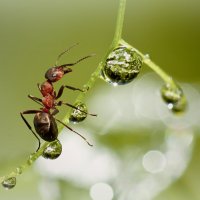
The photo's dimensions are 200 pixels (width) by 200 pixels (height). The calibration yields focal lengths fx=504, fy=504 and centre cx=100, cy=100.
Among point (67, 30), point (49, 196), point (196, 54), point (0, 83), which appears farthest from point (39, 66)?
point (49, 196)

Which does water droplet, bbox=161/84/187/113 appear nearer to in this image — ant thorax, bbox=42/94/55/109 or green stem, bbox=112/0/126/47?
green stem, bbox=112/0/126/47

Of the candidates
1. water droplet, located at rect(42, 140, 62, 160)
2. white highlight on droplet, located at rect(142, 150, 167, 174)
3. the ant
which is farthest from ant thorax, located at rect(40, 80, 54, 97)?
water droplet, located at rect(42, 140, 62, 160)

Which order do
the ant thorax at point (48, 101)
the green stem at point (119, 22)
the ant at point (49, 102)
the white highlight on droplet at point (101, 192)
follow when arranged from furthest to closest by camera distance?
1. the ant thorax at point (48, 101)
2. the ant at point (49, 102)
3. the white highlight on droplet at point (101, 192)
4. the green stem at point (119, 22)

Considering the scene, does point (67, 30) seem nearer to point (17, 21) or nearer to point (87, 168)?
point (17, 21)

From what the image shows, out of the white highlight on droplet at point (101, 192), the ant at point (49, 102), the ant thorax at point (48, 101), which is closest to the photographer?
the white highlight on droplet at point (101, 192)

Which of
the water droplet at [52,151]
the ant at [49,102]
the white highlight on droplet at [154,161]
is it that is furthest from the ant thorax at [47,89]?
the water droplet at [52,151]

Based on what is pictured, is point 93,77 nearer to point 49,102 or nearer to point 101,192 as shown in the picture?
point 101,192

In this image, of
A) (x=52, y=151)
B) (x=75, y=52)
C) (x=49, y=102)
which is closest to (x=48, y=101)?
(x=49, y=102)

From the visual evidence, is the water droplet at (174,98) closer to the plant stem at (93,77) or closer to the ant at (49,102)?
the plant stem at (93,77)
